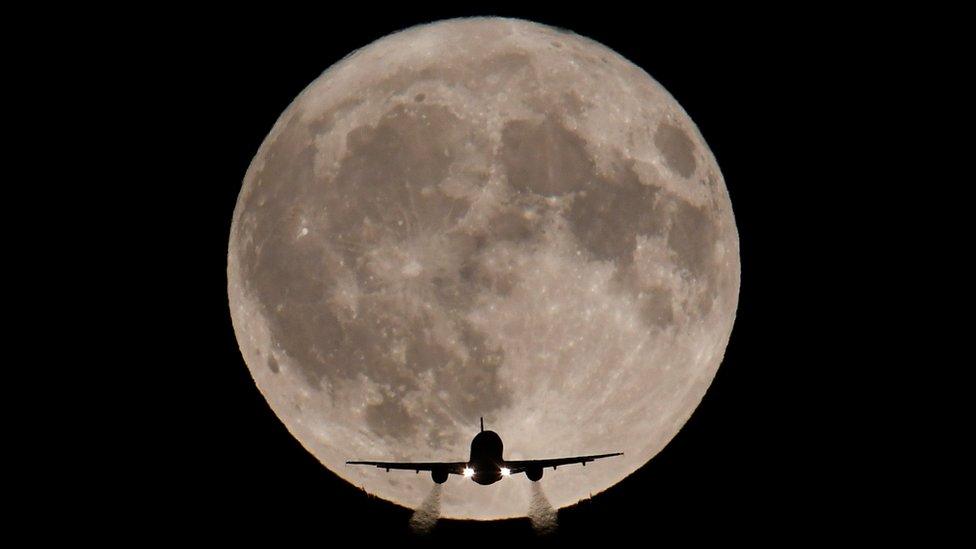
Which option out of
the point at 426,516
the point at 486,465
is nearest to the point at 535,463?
the point at 486,465

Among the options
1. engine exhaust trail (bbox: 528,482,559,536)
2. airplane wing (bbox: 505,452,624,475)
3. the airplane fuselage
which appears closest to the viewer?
the airplane fuselage

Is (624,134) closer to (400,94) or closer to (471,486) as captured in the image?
(400,94)

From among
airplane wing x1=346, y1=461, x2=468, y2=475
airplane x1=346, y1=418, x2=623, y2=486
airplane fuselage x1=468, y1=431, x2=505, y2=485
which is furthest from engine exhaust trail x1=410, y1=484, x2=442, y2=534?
airplane fuselage x1=468, y1=431, x2=505, y2=485

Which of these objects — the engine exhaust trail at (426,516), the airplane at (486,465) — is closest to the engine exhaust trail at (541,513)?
the airplane at (486,465)

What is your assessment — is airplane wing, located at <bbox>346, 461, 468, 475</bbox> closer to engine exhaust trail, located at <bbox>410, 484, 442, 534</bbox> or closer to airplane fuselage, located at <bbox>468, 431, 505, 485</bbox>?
airplane fuselage, located at <bbox>468, 431, 505, 485</bbox>

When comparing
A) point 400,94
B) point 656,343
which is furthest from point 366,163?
point 656,343

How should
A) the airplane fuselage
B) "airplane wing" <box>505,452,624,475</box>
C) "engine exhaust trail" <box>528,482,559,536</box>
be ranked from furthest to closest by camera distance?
"engine exhaust trail" <box>528,482,559,536</box> < "airplane wing" <box>505,452,624,475</box> < the airplane fuselage
